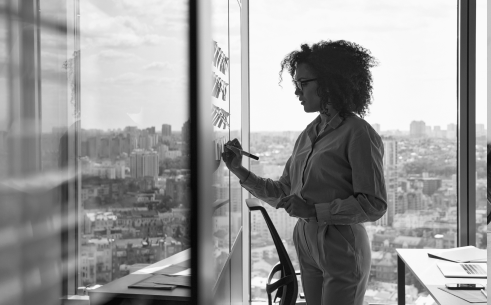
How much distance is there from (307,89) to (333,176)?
43 cm

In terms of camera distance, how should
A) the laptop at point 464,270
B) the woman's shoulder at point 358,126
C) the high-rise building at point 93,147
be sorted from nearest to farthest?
the high-rise building at point 93,147
the woman's shoulder at point 358,126
the laptop at point 464,270

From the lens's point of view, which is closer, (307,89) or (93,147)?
(93,147)

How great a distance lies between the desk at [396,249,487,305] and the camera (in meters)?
1.79

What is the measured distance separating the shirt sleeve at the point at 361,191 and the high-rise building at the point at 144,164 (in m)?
1.05

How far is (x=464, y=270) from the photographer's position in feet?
7.50

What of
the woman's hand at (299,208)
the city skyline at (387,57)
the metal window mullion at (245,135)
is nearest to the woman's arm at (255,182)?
the woman's hand at (299,208)

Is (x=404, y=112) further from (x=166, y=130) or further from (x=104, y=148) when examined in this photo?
(x=104, y=148)

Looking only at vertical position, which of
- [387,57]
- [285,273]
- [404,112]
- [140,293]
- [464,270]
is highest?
[387,57]

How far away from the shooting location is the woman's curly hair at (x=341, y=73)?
6.52ft

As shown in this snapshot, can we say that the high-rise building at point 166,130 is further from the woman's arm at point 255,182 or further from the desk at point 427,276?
the desk at point 427,276

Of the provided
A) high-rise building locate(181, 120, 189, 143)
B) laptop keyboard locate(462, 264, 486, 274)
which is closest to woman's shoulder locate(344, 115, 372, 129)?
high-rise building locate(181, 120, 189, 143)

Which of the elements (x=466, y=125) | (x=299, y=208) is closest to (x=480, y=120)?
(x=466, y=125)

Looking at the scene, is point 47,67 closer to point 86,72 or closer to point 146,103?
point 86,72

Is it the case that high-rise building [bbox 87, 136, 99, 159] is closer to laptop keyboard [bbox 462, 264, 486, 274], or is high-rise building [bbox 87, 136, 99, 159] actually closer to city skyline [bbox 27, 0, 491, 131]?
laptop keyboard [bbox 462, 264, 486, 274]
